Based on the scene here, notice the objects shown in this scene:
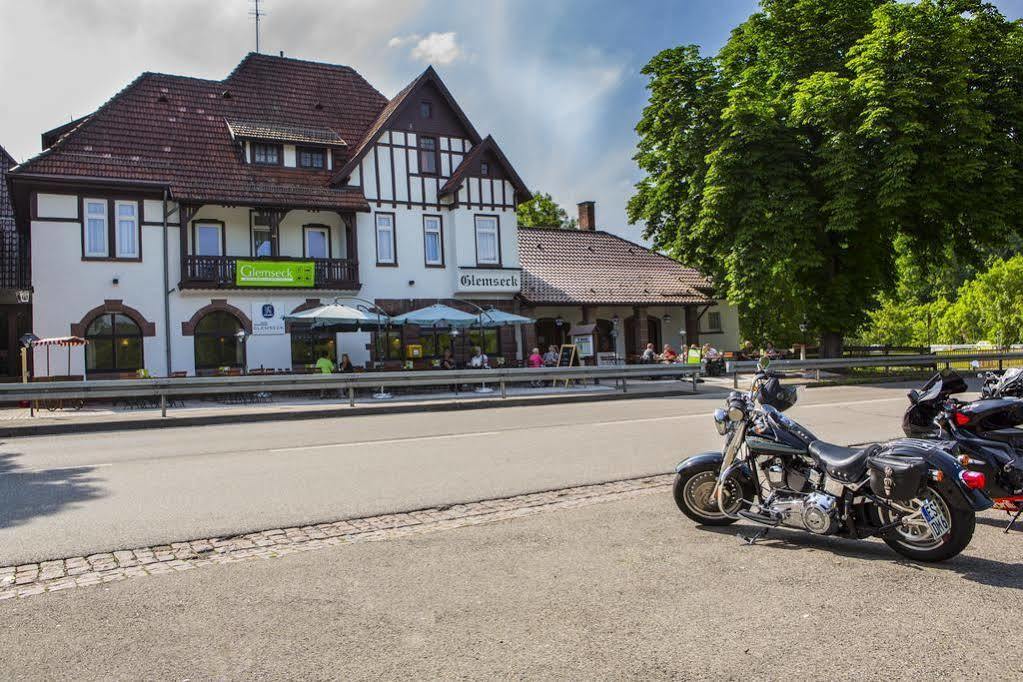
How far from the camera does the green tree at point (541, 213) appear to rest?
2036 inches

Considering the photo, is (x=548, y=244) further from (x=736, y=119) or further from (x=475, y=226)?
(x=736, y=119)

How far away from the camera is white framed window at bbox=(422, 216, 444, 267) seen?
3039 centimetres

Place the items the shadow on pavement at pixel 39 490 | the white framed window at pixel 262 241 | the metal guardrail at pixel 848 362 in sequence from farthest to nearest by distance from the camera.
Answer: the white framed window at pixel 262 241, the metal guardrail at pixel 848 362, the shadow on pavement at pixel 39 490

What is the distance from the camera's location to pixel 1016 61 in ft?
84.2

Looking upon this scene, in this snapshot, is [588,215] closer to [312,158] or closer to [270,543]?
[312,158]

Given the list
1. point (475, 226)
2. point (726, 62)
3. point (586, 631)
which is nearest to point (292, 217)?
point (475, 226)

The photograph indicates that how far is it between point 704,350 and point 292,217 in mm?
16149

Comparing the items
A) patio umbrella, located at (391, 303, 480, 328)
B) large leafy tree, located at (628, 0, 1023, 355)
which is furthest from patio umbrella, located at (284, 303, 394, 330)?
large leafy tree, located at (628, 0, 1023, 355)

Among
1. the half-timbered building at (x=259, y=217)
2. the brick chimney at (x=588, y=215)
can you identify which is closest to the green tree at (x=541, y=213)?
the brick chimney at (x=588, y=215)

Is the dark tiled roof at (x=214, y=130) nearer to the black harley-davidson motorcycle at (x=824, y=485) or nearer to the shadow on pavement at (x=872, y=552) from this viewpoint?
the black harley-davidson motorcycle at (x=824, y=485)

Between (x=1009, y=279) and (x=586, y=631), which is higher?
(x=1009, y=279)

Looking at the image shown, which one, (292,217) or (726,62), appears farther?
(726,62)

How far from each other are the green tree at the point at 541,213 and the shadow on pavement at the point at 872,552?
4619 cm

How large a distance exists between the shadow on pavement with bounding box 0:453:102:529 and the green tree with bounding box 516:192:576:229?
43.1 m
